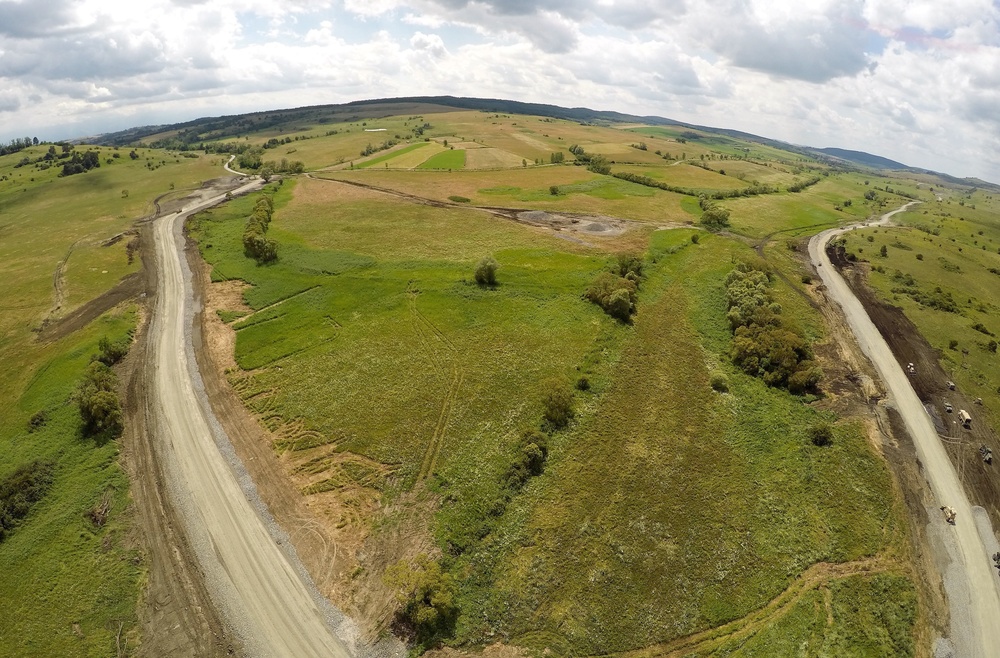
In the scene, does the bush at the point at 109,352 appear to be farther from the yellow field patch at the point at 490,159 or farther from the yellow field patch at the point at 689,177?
the yellow field patch at the point at 689,177

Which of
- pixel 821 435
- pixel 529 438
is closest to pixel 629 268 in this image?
pixel 821 435

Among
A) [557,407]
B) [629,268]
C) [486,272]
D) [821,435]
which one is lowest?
[821,435]

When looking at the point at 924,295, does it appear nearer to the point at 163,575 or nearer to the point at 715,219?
Result: the point at 715,219

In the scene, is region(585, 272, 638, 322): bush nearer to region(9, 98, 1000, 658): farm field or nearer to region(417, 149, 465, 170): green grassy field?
region(9, 98, 1000, 658): farm field

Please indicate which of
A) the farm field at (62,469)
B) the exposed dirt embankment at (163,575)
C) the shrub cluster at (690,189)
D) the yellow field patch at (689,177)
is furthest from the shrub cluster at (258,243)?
the yellow field patch at (689,177)

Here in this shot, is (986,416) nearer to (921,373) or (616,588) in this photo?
(921,373)

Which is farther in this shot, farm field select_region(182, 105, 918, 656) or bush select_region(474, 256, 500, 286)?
bush select_region(474, 256, 500, 286)

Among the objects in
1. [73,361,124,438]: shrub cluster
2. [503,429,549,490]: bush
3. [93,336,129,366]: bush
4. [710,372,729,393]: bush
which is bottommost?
[503,429,549,490]: bush

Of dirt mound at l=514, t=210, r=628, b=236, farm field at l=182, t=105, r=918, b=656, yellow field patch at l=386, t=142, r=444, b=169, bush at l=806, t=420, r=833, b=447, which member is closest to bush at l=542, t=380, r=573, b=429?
farm field at l=182, t=105, r=918, b=656
